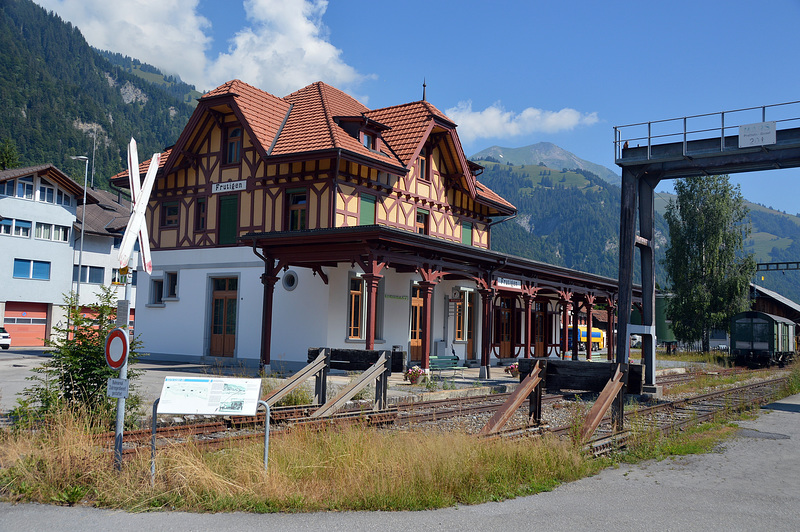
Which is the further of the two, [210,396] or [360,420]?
[360,420]

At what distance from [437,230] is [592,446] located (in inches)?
743

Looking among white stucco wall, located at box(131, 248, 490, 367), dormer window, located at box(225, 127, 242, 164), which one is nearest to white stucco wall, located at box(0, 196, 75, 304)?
white stucco wall, located at box(131, 248, 490, 367)

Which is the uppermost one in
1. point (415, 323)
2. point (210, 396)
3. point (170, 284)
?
point (170, 284)

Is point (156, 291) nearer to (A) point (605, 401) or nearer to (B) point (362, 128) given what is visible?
(B) point (362, 128)

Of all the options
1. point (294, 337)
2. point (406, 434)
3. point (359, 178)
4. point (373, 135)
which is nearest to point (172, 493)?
point (406, 434)

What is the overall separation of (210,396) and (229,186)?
62.4 ft

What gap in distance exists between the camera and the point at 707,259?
1786 inches

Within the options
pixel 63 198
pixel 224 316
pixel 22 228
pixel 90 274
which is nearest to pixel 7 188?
pixel 22 228

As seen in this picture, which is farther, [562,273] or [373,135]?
[562,273]

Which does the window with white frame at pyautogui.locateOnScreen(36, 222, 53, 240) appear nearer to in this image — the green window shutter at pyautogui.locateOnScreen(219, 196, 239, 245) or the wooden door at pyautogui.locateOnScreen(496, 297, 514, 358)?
the green window shutter at pyautogui.locateOnScreen(219, 196, 239, 245)

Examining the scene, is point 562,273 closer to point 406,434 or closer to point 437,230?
point 437,230

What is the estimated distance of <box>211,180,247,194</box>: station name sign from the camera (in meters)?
24.4

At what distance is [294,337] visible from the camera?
22375 mm

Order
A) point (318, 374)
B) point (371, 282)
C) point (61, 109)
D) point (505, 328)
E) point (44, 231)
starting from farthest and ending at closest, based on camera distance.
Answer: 1. point (61, 109)
2. point (44, 231)
3. point (505, 328)
4. point (371, 282)
5. point (318, 374)
